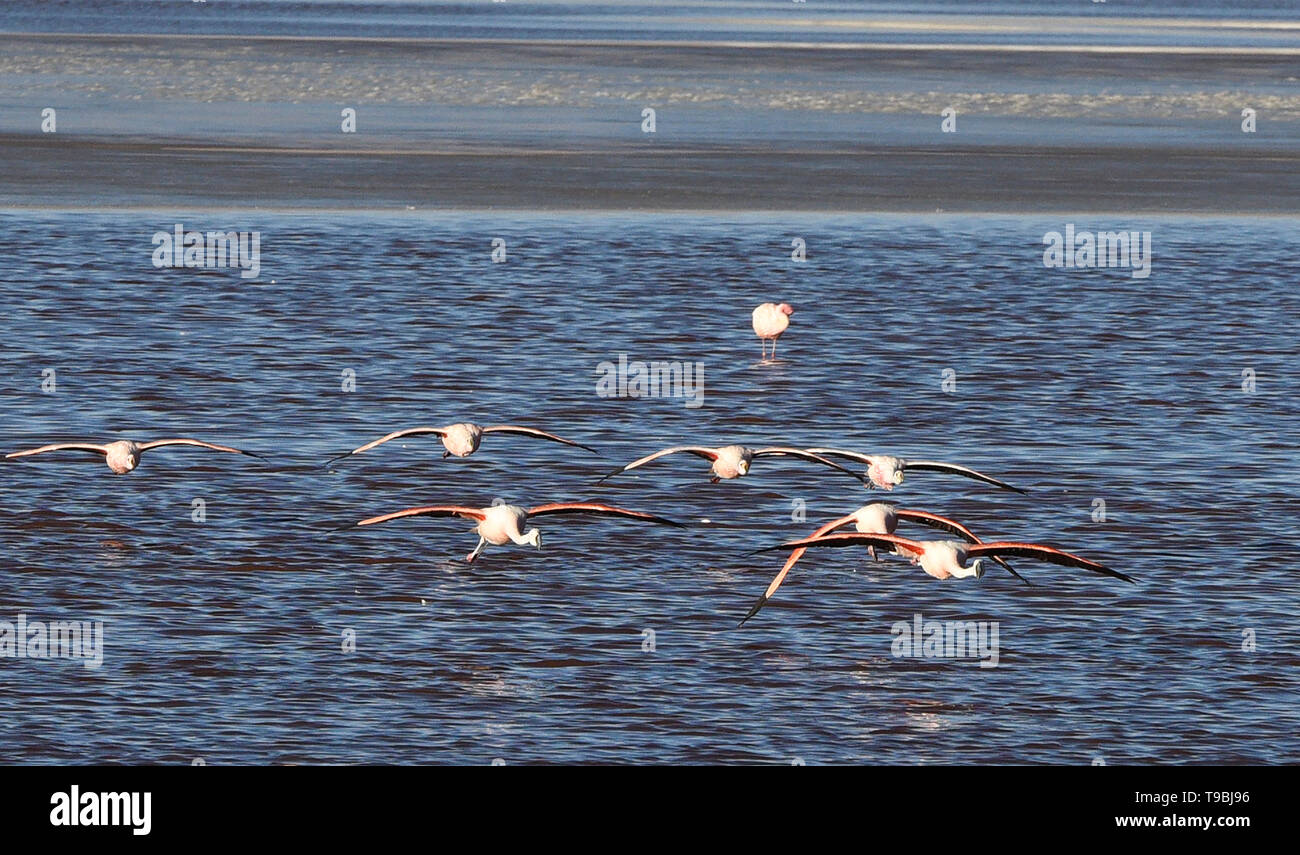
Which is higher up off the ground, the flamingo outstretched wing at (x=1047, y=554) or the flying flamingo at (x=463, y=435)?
the flying flamingo at (x=463, y=435)

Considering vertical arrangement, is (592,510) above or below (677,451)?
below

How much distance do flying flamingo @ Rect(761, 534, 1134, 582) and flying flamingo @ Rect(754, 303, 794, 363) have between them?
9.77m

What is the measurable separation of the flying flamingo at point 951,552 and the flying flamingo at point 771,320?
9.77 meters

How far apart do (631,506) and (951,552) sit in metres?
3.96

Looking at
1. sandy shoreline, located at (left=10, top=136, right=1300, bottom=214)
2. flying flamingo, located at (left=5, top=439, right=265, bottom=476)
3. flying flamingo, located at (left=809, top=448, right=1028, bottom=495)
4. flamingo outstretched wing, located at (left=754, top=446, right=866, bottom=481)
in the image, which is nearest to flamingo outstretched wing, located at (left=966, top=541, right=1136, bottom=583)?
flying flamingo, located at (left=809, top=448, right=1028, bottom=495)

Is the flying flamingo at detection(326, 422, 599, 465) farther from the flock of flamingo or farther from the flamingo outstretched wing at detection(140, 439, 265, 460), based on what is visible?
the flamingo outstretched wing at detection(140, 439, 265, 460)

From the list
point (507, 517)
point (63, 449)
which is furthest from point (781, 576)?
point (63, 449)

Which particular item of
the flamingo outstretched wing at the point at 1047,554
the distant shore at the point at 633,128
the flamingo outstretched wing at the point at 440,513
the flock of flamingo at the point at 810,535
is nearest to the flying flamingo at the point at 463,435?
the flock of flamingo at the point at 810,535

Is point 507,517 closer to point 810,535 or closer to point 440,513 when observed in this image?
point 440,513

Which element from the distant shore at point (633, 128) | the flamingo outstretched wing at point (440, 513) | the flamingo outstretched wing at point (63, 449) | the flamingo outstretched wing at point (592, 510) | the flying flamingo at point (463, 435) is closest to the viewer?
the flamingo outstretched wing at point (592, 510)

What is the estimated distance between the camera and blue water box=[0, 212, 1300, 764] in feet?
49.5

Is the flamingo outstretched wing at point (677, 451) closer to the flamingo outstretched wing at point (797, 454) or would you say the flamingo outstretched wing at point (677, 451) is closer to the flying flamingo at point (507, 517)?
the flamingo outstretched wing at point (797, 454)

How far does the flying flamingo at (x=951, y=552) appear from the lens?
16.7 metres

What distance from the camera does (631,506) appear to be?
67.9ft
